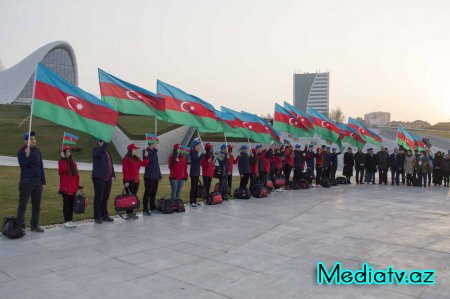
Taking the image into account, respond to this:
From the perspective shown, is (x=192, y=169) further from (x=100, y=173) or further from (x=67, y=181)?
(x=67, y=181)

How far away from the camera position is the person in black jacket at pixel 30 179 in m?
7.63

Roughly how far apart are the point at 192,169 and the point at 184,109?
5.71ft

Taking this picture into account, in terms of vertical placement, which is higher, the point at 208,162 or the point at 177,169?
the point at 208,162

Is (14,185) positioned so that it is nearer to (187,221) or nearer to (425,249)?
(187,221)

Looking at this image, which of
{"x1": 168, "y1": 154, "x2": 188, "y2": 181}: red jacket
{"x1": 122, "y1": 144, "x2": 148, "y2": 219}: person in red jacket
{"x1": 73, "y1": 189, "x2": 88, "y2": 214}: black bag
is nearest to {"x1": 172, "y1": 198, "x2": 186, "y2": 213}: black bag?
{"x1": 168, "y1": 154, "x2": 188, "y2": 181}: red jacket

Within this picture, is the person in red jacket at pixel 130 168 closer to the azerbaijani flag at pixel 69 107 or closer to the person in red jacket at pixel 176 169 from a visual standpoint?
the person in red jacket at pixel 176 169

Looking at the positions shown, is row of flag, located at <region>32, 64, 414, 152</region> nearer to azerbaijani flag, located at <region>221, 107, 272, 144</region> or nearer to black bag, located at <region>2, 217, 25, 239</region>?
azerbaijani flag, located at <region>221, 107, 272, 144</region>

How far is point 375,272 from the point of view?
584cm

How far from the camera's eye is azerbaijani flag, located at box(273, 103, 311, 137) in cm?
1617

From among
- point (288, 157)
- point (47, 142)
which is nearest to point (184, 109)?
point (288, 157)

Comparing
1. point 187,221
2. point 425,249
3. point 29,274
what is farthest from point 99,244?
point 425,249

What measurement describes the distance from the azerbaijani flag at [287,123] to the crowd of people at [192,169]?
77 centimetres

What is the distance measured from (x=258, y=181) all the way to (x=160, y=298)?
34.5 feet

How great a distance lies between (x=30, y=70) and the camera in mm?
93562
